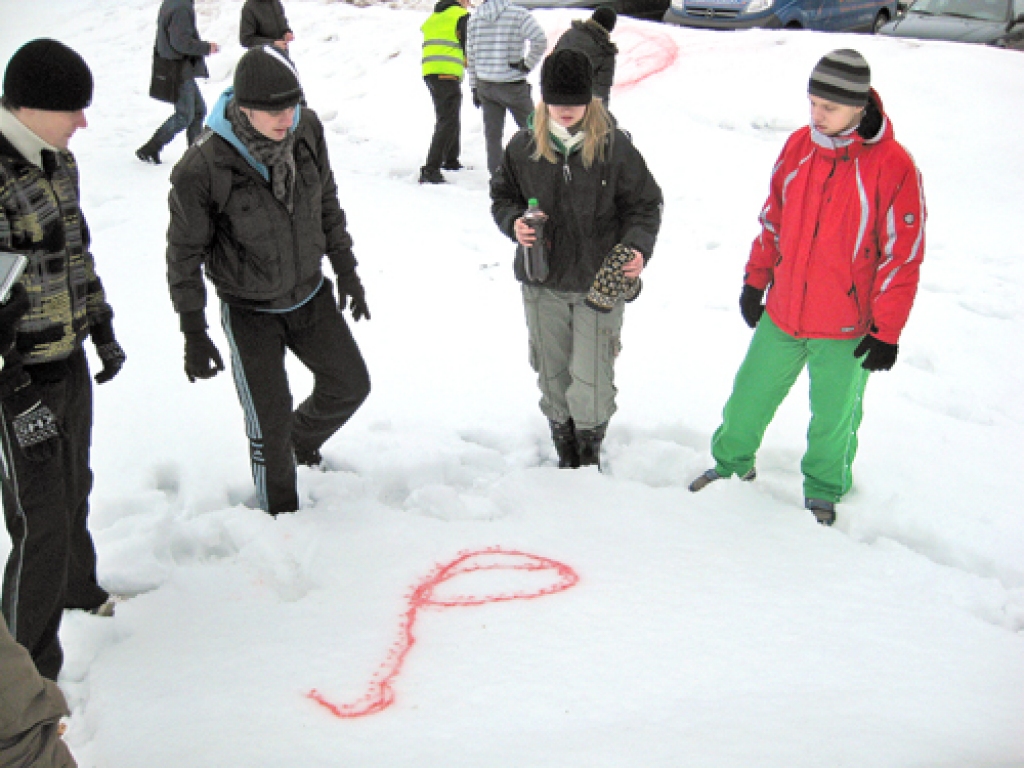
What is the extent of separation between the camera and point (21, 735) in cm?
141

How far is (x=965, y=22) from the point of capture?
9.94 meters

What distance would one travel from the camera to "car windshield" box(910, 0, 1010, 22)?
9961mm

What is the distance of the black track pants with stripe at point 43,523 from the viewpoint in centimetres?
222

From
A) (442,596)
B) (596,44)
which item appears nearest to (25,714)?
(442,596)

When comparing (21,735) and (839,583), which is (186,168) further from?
(839,583)

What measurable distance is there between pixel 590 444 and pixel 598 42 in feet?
13.0

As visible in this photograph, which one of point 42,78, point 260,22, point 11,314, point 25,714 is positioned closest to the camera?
point 25,714

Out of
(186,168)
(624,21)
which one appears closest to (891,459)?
(186,168)

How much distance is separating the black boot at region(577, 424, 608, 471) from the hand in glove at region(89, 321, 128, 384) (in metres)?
1.78

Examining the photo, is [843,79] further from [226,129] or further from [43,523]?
[43,523]

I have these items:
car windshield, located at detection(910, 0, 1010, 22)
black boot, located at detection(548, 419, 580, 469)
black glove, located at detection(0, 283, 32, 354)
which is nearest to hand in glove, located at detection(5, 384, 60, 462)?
black glove, located at detection(0, 283, 32, 354)

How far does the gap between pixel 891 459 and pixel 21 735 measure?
3.39 m

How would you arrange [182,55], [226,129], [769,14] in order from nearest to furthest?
1. [226,129]
2. [182,55]
3. [769,14]

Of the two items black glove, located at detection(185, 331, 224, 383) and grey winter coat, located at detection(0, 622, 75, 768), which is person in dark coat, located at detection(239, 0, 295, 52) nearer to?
black glove, located at detection(185, 331, 224, 383)
